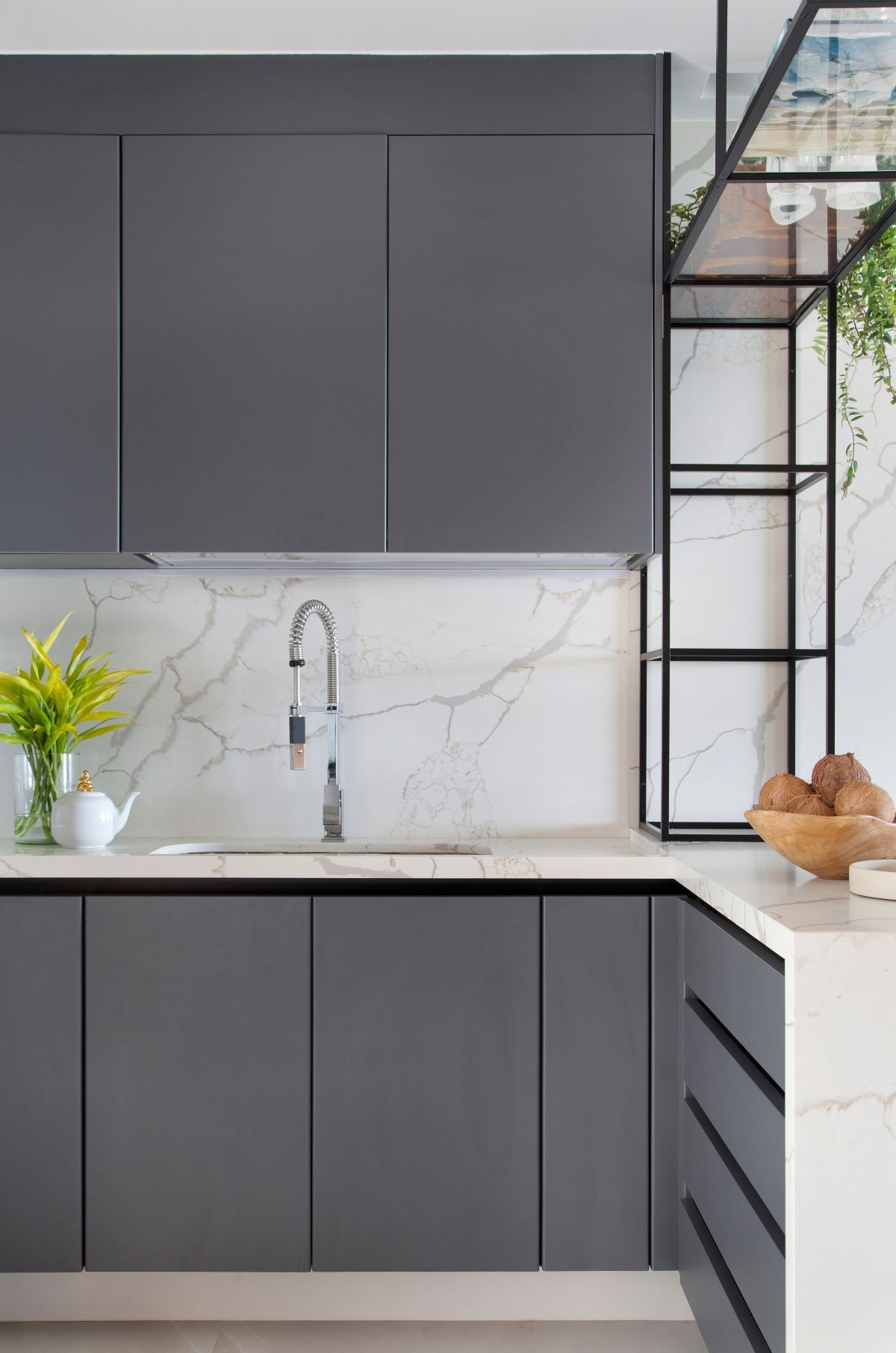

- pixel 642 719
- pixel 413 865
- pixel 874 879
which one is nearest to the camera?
pixel 874 879

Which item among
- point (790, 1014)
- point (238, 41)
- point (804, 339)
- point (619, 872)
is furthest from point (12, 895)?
point (804, 339)

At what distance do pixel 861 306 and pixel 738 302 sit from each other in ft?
0.86

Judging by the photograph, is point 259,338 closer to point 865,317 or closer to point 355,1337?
point 865,317

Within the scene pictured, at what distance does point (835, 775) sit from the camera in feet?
5.45

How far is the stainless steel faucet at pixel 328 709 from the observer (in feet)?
6.90

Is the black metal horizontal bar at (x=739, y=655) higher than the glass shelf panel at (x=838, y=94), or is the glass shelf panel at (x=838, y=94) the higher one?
the glass shelf panel at (x=838, y=94)

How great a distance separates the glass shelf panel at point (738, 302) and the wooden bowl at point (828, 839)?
1.12 metres

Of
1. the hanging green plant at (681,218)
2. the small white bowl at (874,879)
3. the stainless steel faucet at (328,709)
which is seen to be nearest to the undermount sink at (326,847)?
→ the stainless steel faucet at (328,709)

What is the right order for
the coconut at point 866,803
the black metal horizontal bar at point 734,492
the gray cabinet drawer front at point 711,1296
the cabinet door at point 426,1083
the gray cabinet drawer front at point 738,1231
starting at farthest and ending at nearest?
the black metal horizontal bar at point 734,492 → the cabinet door at point 426,1083 → the coconut at point 866,803 → the gray cabinet drawer front at point 711,1296 → the gray cabinet drawer front at point 738,1231

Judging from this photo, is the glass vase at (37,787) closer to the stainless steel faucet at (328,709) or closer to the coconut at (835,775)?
the stainless steel faucet at (328,709)

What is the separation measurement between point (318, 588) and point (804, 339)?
1322 mm

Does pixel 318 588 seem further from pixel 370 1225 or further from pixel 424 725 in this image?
pixel 370 1225

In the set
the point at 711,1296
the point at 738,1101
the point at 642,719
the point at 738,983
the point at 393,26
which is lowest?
the point at 711,1296

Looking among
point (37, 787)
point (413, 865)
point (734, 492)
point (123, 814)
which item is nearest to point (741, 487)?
point (734, 492)
